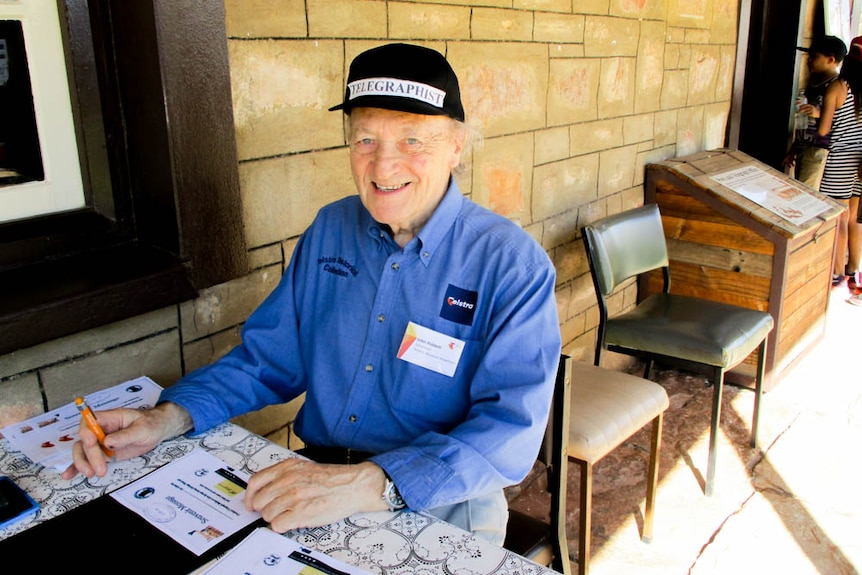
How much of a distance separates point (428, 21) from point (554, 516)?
1.61m

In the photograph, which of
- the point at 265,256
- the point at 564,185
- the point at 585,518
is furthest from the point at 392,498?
the point at 564,185

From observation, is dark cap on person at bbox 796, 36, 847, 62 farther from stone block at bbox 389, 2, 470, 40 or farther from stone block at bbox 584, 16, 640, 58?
stone block at bbox 389, 2, 470, 40

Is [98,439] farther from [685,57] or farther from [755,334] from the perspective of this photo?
[685,57]

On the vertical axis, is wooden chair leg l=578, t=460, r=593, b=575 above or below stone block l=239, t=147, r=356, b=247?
below

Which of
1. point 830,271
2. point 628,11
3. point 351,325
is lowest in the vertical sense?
point 830,271

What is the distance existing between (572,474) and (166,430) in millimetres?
2015

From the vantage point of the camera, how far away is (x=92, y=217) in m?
1.67

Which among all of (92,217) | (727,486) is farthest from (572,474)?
(92,217)

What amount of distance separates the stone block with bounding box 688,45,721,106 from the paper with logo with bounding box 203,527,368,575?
3865 millimetres

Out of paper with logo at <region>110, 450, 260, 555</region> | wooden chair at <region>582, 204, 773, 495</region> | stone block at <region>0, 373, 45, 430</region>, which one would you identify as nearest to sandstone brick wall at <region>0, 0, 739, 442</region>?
stone block at <region>0, 373, 45, 430</region>

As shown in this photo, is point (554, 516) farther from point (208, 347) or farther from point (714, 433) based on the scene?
point (714, 433)

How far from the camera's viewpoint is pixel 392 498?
117 centimetres

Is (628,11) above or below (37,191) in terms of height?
above

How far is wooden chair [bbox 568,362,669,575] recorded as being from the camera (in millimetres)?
2133
